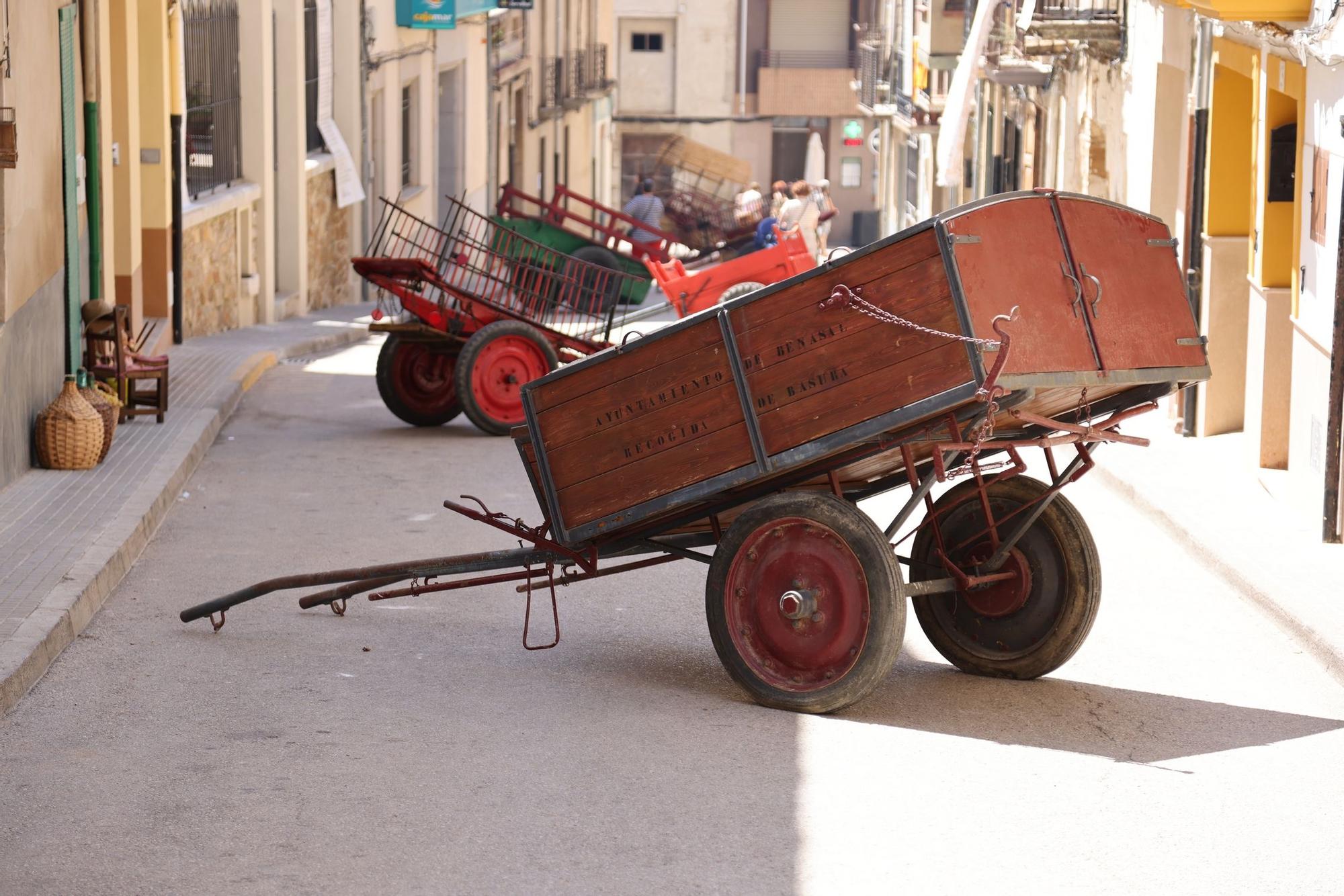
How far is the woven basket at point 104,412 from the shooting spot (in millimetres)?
11273

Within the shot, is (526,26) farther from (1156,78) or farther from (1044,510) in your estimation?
(1044,510)

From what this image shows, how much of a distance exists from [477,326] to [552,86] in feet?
100

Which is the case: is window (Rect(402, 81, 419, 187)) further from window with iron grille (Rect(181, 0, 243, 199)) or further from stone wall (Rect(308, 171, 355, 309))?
window with iron grille (Rect(181, 0, 243, 199))

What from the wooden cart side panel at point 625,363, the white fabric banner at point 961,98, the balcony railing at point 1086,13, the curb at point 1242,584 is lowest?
the curb at point 1242,584

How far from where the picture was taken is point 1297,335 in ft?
35.4

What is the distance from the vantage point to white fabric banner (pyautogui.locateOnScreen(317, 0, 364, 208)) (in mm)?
24609

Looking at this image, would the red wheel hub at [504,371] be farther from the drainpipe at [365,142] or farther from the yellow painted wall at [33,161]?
the drainpipe at [365,142]

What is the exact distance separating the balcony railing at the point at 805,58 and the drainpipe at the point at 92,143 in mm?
44864

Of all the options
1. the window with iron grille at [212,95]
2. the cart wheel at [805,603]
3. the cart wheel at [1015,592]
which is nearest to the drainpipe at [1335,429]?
the cart wheel at [1015,592]

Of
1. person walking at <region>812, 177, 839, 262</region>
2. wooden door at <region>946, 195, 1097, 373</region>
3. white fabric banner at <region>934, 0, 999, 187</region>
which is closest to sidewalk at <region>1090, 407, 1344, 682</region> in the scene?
wooden door at <region>946, 195, 1097, 373</region>

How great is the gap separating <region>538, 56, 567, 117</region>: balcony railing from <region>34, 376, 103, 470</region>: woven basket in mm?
31737

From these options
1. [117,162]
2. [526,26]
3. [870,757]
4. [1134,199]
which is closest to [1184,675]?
[870,757]

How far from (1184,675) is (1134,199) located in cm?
934

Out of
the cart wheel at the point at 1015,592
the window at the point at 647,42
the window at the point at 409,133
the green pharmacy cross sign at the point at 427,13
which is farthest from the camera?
the window at the point at 647,42
